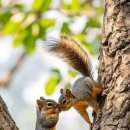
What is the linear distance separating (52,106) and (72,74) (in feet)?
2.87

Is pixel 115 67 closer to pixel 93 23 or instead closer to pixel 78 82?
pixel 78 82

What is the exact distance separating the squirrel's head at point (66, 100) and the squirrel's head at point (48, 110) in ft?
0.20

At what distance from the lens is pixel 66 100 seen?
2.67 meters

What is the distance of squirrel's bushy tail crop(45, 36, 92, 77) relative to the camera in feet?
8.64

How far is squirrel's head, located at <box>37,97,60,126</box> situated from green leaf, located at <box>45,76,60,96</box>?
0.53m

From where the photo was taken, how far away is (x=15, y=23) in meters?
3.54

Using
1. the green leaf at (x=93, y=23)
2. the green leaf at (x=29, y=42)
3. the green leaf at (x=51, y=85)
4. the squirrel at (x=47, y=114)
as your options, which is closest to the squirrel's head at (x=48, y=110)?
the squirrel at (x=47, y=114)

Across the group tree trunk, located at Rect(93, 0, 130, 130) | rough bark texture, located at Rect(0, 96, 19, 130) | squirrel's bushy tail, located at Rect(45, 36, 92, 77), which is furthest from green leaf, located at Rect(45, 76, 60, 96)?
rough bark texture, located at Rect(0, 96, 19, 130)

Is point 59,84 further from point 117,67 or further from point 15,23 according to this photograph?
point 117,67

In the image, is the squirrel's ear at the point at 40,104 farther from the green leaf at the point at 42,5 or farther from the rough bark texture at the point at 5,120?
the green leaf at the point at 42,5

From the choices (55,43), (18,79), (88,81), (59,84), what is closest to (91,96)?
(88,81)

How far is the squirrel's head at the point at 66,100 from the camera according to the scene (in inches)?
103

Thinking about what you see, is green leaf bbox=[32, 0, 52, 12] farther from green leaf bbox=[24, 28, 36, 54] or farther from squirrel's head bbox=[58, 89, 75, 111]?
squirrel's head bbox=[58, 89, 75, 111]

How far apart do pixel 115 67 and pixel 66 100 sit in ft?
1.13
